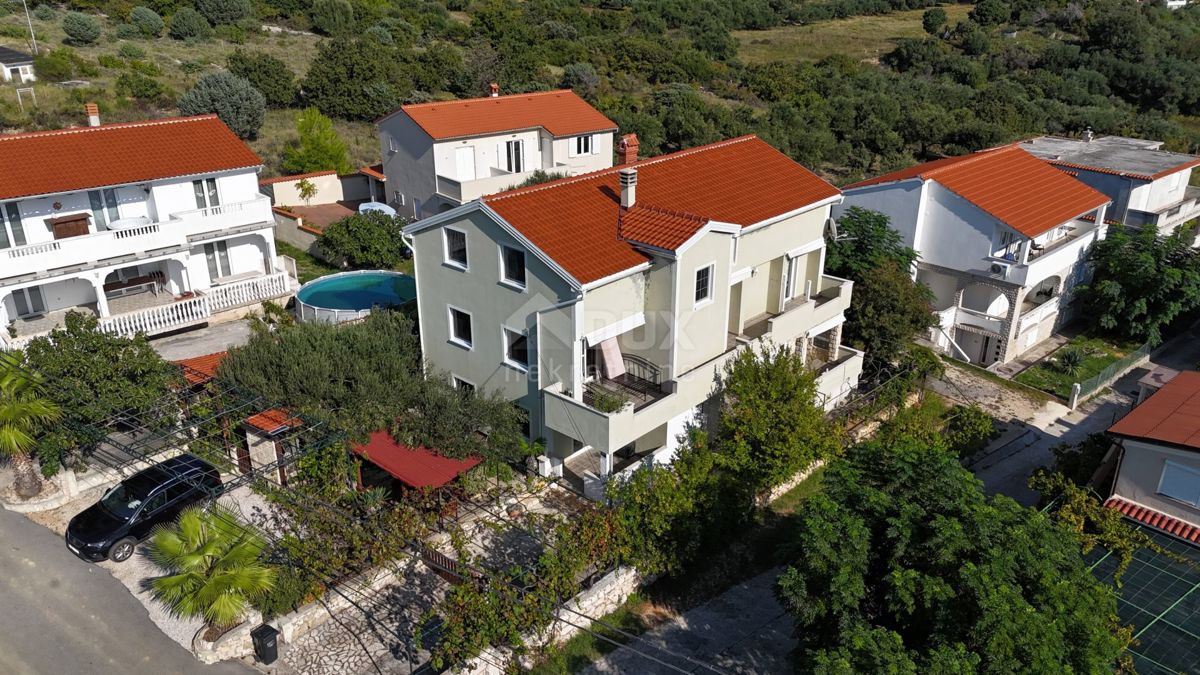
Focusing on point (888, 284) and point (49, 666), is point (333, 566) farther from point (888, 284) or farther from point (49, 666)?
point (888, 284)

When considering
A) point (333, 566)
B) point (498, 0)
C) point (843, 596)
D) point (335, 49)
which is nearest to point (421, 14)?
point (498, 0)

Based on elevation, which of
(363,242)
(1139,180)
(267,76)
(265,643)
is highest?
(267,76)

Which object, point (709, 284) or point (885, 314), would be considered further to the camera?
point (885, 314)

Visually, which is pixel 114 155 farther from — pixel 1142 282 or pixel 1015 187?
pixel 1142 282

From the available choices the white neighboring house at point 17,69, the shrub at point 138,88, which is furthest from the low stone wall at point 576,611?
the white neighboring house at point 17,69

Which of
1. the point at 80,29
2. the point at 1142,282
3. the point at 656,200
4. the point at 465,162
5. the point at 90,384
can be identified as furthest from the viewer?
the point at 80,29

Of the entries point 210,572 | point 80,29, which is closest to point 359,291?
point 210,572

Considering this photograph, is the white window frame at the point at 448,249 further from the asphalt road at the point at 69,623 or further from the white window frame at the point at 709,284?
the asphalt road at the point at 69,623
